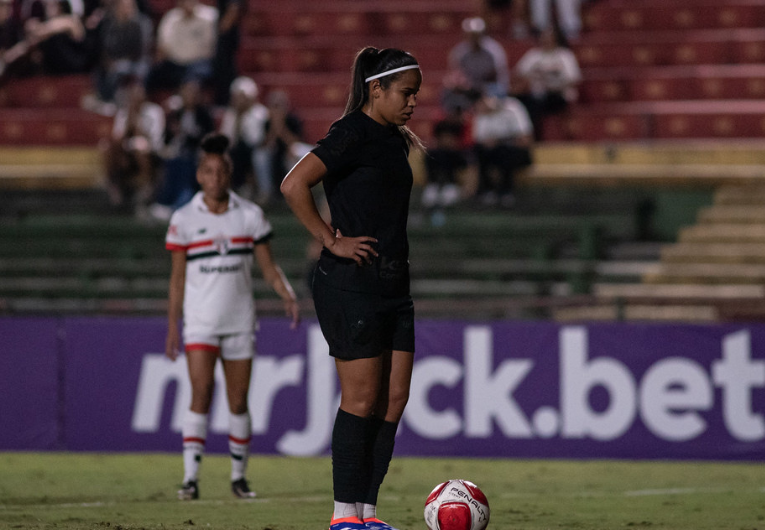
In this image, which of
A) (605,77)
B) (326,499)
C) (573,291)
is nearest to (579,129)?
(605,77)

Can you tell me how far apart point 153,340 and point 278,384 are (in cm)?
117

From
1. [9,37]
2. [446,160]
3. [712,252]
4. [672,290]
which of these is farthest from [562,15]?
[9,37]

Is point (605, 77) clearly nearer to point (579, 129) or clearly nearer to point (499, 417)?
point (579, 129)

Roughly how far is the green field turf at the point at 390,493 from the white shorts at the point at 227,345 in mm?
919

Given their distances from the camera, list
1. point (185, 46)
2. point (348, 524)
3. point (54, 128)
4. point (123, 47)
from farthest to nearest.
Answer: point (54, 128) < point (123, 47) < point (185, 46) < point (348, 524)

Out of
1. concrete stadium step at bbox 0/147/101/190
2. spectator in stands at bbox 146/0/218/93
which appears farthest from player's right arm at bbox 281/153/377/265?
concrete stadium step at bbox 0/147/101/190

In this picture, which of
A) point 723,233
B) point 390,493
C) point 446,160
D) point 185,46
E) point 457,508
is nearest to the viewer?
point 457,508

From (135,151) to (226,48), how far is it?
2.03 meters

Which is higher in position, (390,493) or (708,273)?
(708,273)

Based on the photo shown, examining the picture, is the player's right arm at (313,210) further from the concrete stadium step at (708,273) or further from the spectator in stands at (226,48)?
the spectator in stands at (226,48)

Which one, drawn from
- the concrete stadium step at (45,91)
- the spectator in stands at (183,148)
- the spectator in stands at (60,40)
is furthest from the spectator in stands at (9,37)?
the spectator in stands at (183,148)

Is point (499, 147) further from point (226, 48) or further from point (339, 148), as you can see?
point (339, 148)

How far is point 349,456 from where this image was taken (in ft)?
18.3

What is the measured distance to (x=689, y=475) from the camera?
9484 mm
